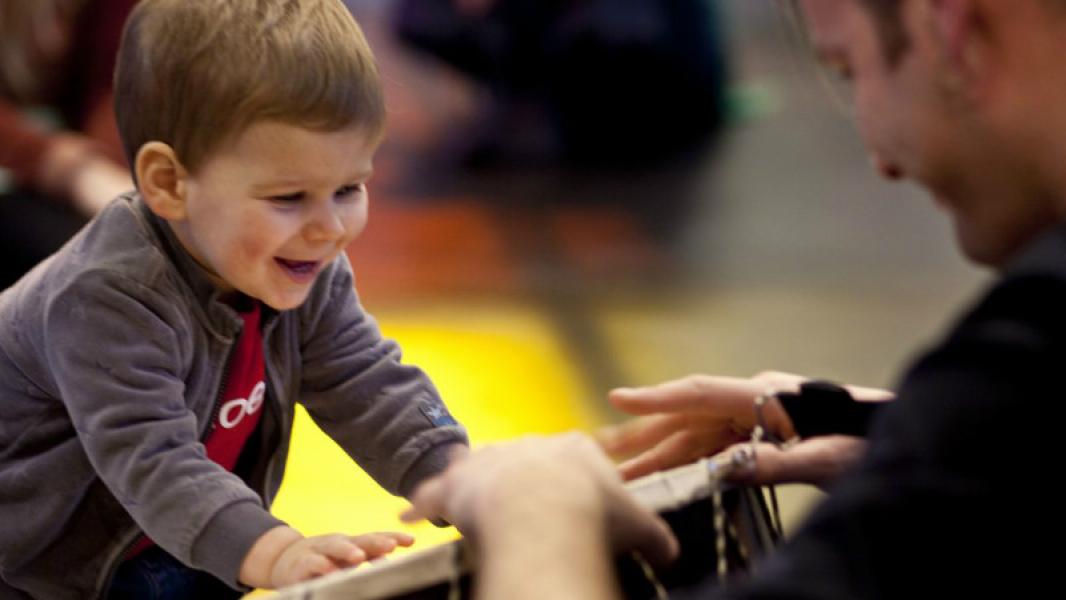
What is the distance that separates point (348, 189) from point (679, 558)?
1.04ft

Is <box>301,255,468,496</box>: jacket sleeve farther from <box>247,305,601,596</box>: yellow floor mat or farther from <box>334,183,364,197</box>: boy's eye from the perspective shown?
<box>247,305,601,596</box>: yellow floor mat

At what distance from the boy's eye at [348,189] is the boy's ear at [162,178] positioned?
0.10 meters

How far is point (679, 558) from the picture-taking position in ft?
2.61

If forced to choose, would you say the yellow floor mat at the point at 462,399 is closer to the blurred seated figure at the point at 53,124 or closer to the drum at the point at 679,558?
the blurred seated figure at the point at 53,124

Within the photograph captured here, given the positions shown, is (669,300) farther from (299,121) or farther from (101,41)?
(299,121)

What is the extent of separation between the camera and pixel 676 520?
0.80 metres

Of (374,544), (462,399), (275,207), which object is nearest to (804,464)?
(374,544)

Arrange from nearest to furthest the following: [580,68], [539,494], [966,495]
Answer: [966,495] → [539,494] → [580,68]

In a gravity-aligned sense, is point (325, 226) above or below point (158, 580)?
above

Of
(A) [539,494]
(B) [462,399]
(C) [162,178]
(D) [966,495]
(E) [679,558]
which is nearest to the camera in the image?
(D) [966,495]

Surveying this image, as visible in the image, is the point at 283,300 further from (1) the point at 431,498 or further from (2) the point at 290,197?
(1) the point at 431,498

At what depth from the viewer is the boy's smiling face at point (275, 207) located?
866 millimetres

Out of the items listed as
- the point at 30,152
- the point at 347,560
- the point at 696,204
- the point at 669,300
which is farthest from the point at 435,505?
the point at 696,204

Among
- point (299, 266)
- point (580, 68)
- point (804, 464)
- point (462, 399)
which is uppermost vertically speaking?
point (299, 266)
